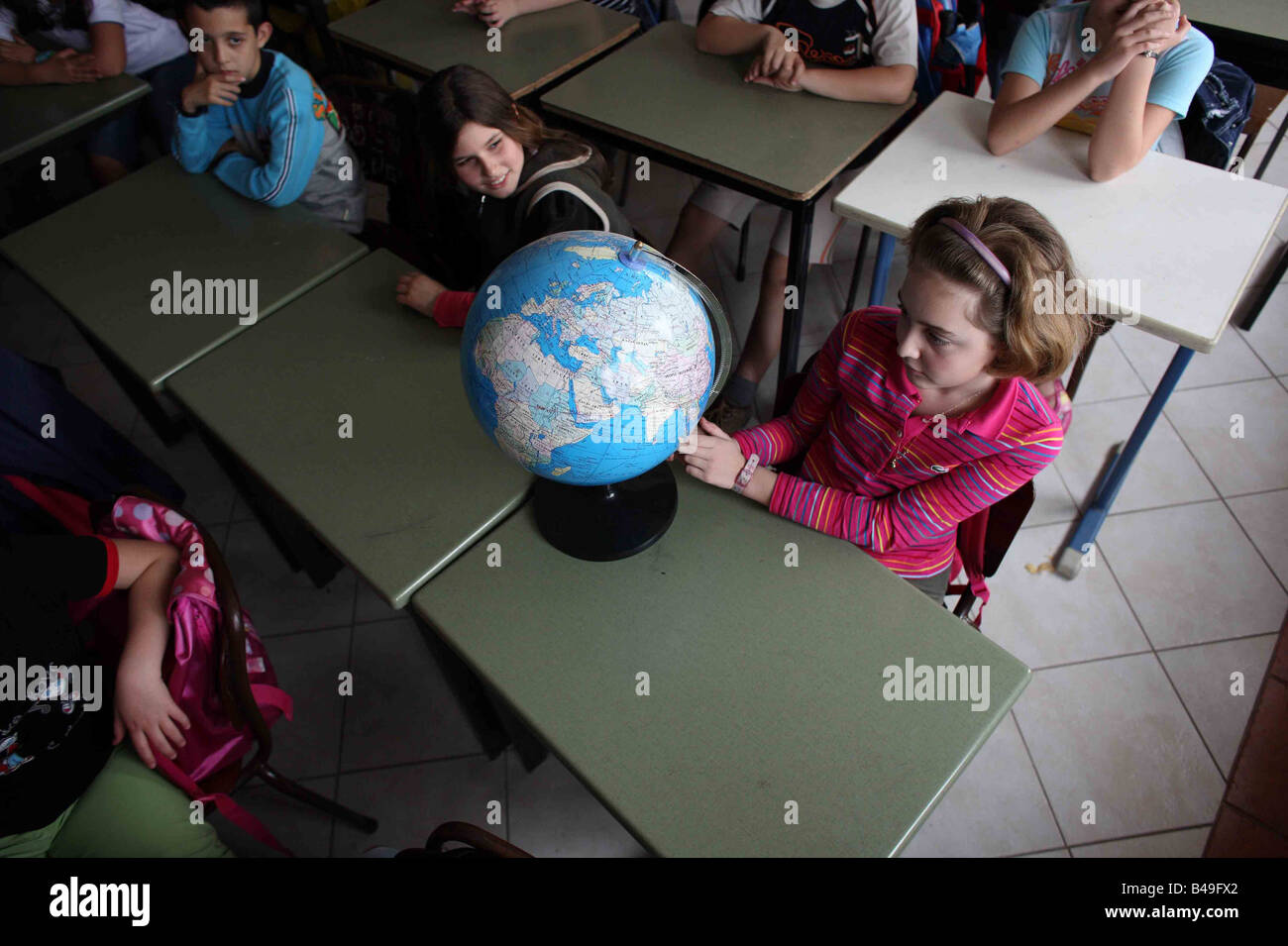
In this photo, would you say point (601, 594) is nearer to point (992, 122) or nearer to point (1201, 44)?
point (992, 122)

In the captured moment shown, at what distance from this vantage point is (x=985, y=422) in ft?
4.05

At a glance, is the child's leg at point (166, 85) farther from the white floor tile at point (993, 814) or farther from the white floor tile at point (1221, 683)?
the white floor tile at point (1221, 683)

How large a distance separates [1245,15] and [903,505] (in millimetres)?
2080

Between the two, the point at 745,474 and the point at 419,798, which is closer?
the point at 745,474

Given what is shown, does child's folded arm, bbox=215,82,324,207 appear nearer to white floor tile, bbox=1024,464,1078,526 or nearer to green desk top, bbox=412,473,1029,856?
green desk top, bbox=412,473,1029,856

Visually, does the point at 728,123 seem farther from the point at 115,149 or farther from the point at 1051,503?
the point at 115,149

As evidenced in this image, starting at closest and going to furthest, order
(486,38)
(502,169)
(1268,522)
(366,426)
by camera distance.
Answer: (366,426) → (502,169) → (1268,522) → (486,38)

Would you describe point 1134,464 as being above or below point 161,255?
below

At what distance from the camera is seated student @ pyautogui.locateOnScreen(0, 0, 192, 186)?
7.93 ft

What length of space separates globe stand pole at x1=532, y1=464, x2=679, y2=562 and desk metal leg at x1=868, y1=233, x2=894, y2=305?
3.71ft

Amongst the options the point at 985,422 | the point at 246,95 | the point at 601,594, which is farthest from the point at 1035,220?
the point at 246,95

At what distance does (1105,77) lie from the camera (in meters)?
1.69

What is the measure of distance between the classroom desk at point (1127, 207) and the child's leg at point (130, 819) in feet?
6.00

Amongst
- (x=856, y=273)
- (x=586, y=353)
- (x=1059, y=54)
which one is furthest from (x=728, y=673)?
(x=856, y=273)
